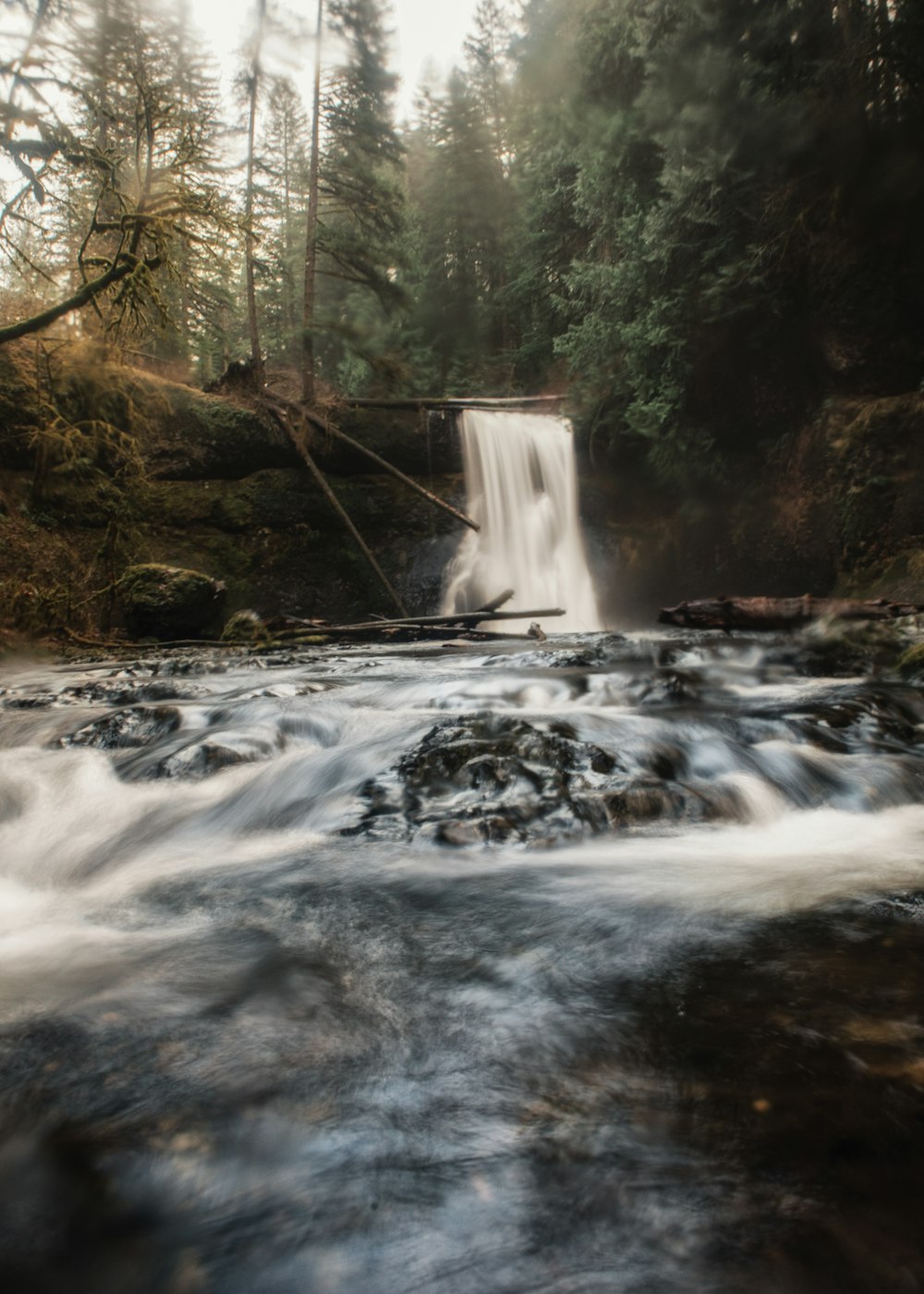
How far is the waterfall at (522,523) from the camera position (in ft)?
53.0

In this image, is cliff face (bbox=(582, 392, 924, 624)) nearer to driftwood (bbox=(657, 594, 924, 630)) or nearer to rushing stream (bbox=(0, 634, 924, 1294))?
driftwood (bbox=(657, 594, 924, 630))

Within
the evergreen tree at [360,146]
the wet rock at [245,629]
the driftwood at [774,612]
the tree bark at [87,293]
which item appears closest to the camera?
the driftwood at [774,612]

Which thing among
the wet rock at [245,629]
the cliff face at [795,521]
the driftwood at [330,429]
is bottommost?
the wet rock at [245,629]

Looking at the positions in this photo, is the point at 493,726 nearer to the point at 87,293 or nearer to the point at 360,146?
the point at 87,293

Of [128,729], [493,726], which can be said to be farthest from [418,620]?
[493,726]

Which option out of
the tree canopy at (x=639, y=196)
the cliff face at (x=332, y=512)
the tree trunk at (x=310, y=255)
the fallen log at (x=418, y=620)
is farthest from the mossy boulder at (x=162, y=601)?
the tree trunk at (x=310, y=255)

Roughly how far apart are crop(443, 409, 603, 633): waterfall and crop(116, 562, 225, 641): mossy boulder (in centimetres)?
570

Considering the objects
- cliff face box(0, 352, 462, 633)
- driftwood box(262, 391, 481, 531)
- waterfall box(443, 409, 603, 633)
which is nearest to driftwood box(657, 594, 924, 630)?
driftwood box(262, 391, 481, 531)

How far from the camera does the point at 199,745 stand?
16.0 feet

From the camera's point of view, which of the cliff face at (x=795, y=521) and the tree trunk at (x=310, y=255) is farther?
the tree trunk at (x=310, y=255)

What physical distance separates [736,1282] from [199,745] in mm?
4322

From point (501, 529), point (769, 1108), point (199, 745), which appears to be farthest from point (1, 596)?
point (769, 1108)

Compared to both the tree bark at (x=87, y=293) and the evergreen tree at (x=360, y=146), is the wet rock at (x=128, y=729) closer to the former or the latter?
the tree bark at (x=87, y=293)

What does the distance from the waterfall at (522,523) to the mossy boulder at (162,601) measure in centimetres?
570
